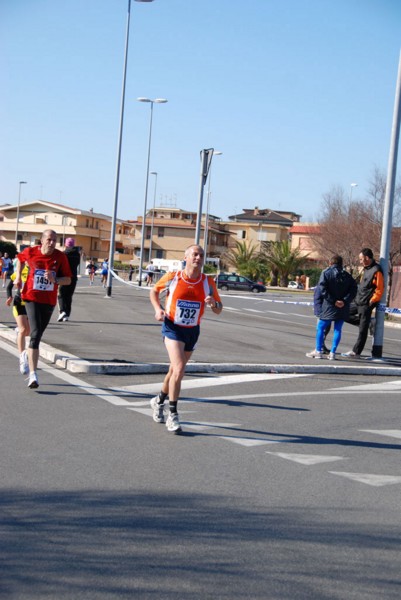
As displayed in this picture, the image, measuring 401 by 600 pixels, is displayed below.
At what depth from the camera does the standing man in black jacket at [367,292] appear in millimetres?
14500

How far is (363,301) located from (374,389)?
3564mm

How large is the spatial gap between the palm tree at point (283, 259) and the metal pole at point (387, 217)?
6404 cm

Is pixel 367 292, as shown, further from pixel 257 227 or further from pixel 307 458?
pixel 257 227

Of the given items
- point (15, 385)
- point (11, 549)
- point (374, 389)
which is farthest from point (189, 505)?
point (374, 389)

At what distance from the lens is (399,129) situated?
15125 millimetres

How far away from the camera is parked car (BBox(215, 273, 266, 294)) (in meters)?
67.7

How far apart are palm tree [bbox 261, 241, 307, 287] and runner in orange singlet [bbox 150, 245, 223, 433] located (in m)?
71.4

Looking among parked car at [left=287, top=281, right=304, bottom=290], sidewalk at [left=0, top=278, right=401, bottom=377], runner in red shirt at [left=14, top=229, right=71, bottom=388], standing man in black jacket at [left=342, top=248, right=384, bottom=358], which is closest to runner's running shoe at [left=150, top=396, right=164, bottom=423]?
runner in red shirt at [left=14, top=229, right=71, bottom=388]

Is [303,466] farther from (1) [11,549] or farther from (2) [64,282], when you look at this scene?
(2) [64,282]

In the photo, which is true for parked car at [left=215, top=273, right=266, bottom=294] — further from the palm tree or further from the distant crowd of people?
the distant crowd of people

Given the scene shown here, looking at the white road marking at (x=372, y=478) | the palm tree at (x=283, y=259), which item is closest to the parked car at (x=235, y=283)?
the palm tree at (x=283, y=259)

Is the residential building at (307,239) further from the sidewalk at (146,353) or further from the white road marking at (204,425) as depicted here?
the white road marking at (204,425)

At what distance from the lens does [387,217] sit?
1454cm

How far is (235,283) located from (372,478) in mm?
62357
